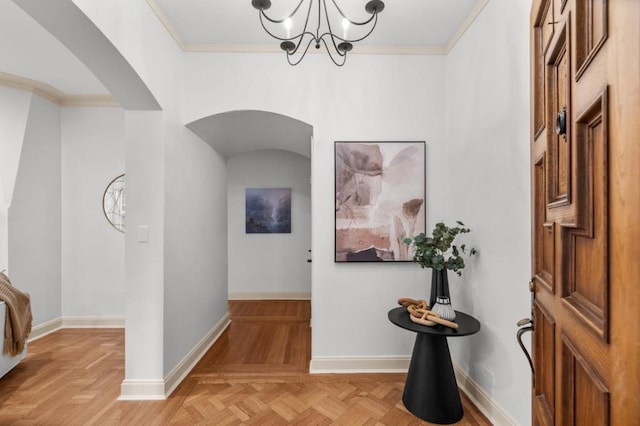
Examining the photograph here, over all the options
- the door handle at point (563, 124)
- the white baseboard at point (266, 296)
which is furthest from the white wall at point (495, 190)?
the white baseboard at point (266, 296)

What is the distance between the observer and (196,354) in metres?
2.73

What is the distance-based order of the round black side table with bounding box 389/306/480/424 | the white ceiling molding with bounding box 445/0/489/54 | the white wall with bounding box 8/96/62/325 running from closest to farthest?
the round black side table with bounding box 389/306/480/424
the white ceiling molding with bounding box 445/0/489/54
the white wall with bounding box 8/96/62/325

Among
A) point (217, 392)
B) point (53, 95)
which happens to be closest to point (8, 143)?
point (53, 95)

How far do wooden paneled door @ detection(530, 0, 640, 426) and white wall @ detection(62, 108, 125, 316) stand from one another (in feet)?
13.9

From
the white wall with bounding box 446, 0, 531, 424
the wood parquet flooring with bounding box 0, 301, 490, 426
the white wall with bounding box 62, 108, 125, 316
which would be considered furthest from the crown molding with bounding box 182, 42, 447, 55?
the wood parquet flooring with bounding box 0, 301, 490, 426

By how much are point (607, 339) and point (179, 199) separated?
2.59 m

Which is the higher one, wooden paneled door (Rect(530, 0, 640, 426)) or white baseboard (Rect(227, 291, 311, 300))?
wooden paneled door (Rect(530, 0, 640, 426))

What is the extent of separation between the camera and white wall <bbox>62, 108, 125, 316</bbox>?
368 cm

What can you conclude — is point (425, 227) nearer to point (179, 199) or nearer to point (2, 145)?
point (179, 199)

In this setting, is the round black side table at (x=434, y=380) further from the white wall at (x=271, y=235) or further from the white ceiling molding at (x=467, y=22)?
the white wall at (x=271, y=235)

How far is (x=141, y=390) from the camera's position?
2201 millimetres

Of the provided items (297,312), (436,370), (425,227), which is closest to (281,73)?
(425,227)

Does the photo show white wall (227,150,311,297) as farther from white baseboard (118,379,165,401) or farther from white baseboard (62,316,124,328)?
white baseboard (118,379,165,401)

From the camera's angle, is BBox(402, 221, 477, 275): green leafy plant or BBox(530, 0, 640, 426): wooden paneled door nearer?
BBox(530, 0, 640, 426): wooden paneled door
